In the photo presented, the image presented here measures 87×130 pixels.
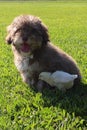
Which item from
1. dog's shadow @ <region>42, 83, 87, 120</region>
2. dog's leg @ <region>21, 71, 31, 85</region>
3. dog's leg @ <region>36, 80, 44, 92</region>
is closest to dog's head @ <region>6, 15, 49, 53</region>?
dog's leg @ <region>21, 71, 31, 85</region>

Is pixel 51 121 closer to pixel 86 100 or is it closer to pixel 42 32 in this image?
pixel 86 100

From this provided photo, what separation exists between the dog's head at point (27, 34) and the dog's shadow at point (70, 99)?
0.78 metres

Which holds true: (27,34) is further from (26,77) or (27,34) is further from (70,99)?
(70,99)

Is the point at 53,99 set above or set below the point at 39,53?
below

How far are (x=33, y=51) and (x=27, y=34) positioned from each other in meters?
0.45

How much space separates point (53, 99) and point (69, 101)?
27 centimetres

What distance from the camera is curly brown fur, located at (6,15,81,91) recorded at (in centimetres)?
651

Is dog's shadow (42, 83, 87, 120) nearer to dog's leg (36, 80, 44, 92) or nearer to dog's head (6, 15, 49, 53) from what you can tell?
dog's leg (36, 80, 44, 92)

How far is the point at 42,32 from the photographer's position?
21.9ft

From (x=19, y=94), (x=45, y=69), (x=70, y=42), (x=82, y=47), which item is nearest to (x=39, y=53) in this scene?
(x=45, y=69)

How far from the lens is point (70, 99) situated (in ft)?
21.3

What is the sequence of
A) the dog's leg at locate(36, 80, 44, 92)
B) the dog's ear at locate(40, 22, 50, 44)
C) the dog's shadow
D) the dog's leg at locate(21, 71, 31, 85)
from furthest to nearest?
the dog's leg at locate(21, 71, 31, 85) → the dog's leg at locate(36, 80, 44, 92) → the dog's ear at locate(40, 22, 50, 44) → the dog's shadow

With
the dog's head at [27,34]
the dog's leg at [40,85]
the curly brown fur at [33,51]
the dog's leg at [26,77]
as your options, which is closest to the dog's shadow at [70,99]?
the dog's leg at [40,85]

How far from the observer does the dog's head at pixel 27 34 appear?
6426 mm
